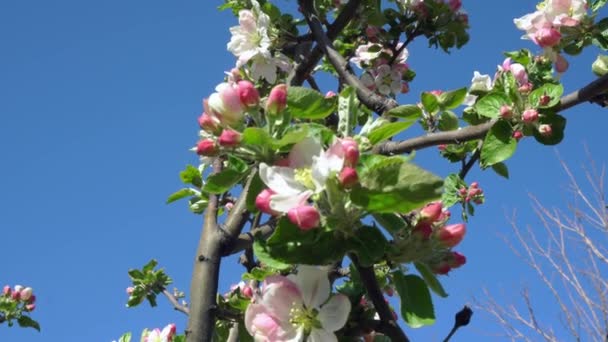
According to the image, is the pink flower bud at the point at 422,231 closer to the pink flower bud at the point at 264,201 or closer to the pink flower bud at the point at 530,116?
the pink flower bud at the point at 264,201

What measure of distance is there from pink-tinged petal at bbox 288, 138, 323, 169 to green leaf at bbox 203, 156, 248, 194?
0.43 ft

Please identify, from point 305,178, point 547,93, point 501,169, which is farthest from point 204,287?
point 501,169

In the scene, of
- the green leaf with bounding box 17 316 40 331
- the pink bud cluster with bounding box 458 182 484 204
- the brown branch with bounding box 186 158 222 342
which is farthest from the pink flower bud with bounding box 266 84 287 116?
the green leaf with bounding box 17 316 40 331

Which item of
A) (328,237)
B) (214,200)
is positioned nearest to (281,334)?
(328,237)

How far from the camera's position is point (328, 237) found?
3.56 feet

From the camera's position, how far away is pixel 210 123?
123 cm

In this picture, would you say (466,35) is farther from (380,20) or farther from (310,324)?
(310,324)

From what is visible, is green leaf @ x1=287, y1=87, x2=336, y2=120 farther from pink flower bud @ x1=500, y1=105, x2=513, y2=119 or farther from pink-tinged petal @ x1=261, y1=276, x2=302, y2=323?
pink flower bud @ x1=500, y1=105, x2=513, y2=119

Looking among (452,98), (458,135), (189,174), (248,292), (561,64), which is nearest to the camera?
(458,135)

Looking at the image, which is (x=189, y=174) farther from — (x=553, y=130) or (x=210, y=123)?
(x=553, y=130)

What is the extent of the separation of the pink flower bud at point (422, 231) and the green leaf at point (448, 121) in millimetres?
839

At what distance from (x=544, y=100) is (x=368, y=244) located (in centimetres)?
89

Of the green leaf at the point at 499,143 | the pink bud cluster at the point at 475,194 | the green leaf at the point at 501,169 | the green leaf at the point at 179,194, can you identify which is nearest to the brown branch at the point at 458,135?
the green leaf at the point at 499,143

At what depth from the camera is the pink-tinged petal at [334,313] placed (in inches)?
Result: 43.6
